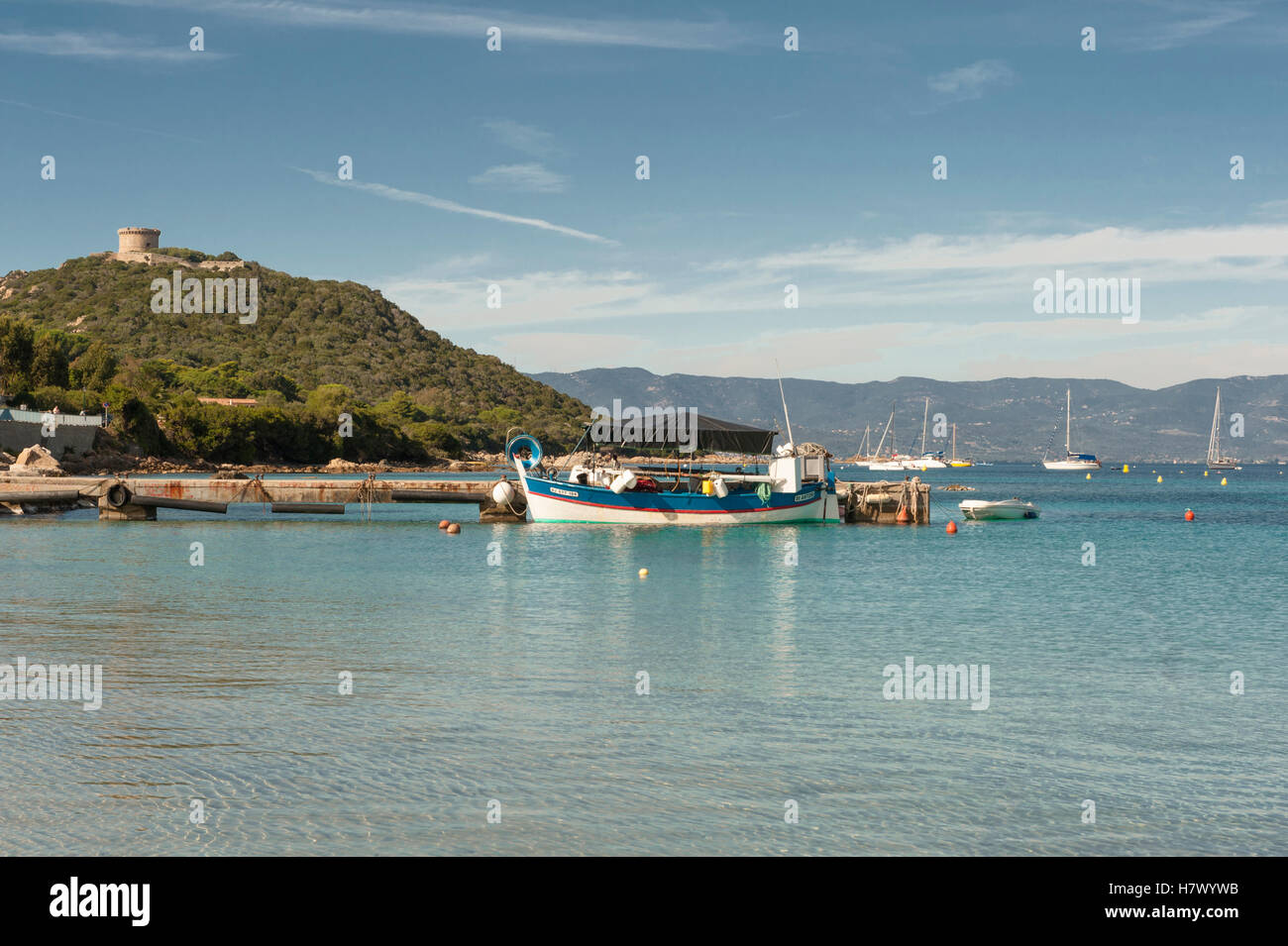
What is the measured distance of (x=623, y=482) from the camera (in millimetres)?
51000

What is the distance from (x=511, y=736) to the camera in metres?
12.6

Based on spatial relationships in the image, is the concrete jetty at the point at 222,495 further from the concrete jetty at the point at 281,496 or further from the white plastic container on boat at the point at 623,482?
the white plastic container on boat at the point at 623,482

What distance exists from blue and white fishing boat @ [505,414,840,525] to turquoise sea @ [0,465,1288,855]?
726 inches

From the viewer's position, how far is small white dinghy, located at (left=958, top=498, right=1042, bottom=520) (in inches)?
2670

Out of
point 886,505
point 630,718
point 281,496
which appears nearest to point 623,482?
point 886,505

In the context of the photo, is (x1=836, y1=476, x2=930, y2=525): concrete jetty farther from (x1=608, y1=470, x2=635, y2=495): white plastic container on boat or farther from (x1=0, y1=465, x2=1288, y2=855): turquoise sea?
(x1=0, y1=465, x2=1288, y2=855): turquoise sea

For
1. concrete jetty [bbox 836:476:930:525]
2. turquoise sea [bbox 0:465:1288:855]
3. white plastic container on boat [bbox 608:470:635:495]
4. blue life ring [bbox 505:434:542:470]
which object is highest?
blue life ring [bbox 505:434:542:470]

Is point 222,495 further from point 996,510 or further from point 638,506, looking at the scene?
point 996,510

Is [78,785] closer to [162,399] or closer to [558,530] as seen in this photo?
[558,530]

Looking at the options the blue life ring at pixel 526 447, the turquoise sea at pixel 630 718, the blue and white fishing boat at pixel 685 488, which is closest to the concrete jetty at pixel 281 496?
the blue life ring at pixel 526 447

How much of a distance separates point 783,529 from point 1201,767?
42348 mm

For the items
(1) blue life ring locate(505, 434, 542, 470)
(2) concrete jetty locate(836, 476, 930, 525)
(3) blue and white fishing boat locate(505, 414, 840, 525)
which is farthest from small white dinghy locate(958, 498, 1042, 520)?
(1) blue life ring locate(505, 434, 542, 470)

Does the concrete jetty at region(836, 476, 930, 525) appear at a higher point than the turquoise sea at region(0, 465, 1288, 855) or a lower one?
higher
